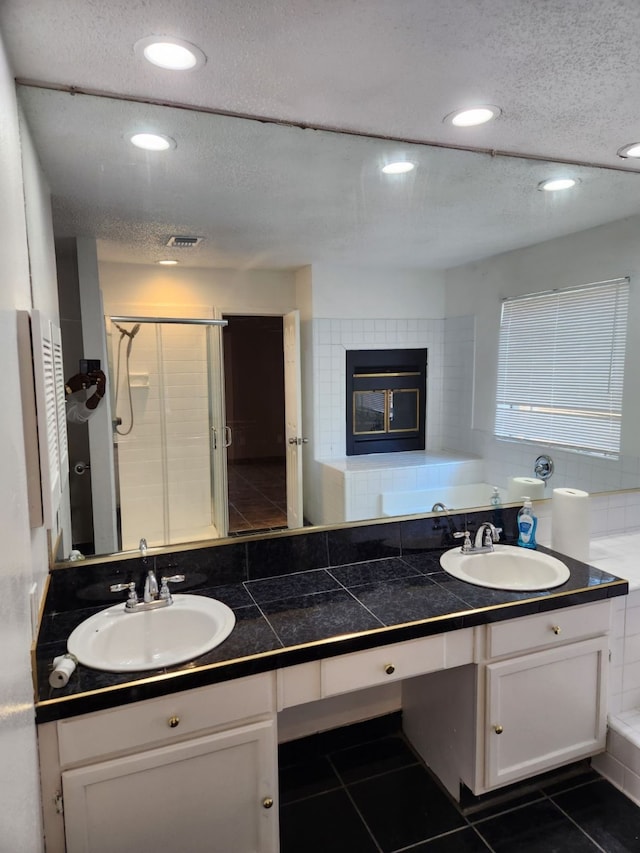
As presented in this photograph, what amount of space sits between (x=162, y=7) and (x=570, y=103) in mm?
1166

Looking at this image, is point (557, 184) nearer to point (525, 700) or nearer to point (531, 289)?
point (531, 289)

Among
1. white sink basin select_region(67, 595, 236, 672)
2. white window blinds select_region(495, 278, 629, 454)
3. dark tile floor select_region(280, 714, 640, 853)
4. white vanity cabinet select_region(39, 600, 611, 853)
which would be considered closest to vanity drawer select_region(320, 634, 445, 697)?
white vanity cabinet select_region(39, 600, 611, 853)

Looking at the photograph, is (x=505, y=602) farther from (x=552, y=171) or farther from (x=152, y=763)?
(x=552, y=171)

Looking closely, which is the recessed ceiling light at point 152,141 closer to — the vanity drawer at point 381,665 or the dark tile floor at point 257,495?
the dark tile floor at point 257,495

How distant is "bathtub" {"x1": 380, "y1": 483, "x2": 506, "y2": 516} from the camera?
2150 mm


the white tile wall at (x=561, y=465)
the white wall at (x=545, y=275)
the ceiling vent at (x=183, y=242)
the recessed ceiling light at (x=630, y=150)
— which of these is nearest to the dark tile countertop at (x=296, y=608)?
the white tile wall at (x=561, y=465)

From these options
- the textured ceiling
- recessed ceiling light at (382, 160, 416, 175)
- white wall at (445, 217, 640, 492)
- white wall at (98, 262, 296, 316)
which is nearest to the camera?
the textured ceiling

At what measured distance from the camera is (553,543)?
2.21m

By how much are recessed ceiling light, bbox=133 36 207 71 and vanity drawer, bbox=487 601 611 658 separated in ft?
5.92

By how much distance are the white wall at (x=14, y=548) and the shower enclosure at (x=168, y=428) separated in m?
0.39

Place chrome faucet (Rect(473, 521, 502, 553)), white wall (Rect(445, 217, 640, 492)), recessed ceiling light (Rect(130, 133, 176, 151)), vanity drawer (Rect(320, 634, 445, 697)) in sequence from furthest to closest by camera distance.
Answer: white wall (Rect(445, 217, 640, 492)) → chrome faucet (Rect(473, 521, 502, 553)) → recessed ceiling light (Rect(130, 133, 176, 151)) → vanity drawer (Rect(320, 634, 445, 697))

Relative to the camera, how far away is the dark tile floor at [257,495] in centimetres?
192

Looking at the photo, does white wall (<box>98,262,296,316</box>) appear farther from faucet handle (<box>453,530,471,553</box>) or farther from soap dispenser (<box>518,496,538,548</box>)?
soap dispenser (<box>518,496,538,548</box>)

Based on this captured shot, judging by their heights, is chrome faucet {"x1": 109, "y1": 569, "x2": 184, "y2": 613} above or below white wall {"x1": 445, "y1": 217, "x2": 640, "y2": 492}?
below
